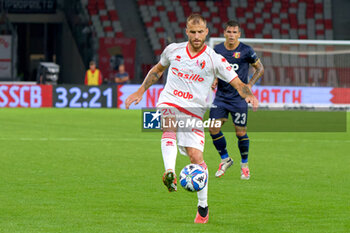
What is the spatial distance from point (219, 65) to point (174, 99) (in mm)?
526

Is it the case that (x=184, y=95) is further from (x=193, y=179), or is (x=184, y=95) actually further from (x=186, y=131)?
(x=193, y=179)

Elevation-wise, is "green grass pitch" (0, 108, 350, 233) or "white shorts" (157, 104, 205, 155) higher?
"white shorts" (157, 104, 205, 155)

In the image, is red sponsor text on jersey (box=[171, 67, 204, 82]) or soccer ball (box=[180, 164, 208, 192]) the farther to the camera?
red sponsor text on jersey (box=[171, 67, 204, 82])

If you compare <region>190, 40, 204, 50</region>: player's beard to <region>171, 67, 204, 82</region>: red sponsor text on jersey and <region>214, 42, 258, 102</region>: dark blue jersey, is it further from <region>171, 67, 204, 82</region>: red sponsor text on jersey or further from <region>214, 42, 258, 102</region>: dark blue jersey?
<region>214, 42, 258, 102</region>: dark blue jersey

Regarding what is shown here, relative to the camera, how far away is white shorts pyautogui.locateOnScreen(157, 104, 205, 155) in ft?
24.0

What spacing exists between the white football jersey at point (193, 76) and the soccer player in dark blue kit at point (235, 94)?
9.74ft

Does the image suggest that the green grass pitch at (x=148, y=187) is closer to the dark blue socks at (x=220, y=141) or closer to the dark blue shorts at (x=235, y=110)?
the dark blue socks at (x=220, y=141)

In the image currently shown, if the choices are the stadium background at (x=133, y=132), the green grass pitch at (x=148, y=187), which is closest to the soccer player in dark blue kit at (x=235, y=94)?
the green grass pitch at (x=148, y=187)

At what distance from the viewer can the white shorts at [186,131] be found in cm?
732

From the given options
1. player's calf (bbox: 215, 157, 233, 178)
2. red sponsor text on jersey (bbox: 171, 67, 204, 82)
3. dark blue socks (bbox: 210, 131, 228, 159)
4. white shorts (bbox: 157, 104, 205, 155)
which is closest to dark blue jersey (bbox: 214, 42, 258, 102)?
dark blue socks (bbox: 210, 131, 228, 159)

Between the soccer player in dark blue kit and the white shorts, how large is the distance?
3.13 metres

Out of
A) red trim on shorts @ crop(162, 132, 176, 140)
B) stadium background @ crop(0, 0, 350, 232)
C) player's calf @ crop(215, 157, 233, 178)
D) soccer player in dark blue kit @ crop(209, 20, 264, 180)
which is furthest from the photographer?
player's calf @ crop(215, 157, 233, 178)

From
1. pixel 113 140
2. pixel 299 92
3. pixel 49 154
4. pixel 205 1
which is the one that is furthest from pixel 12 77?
pixel 49 154

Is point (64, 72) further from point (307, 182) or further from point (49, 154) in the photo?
point (307, 182)
